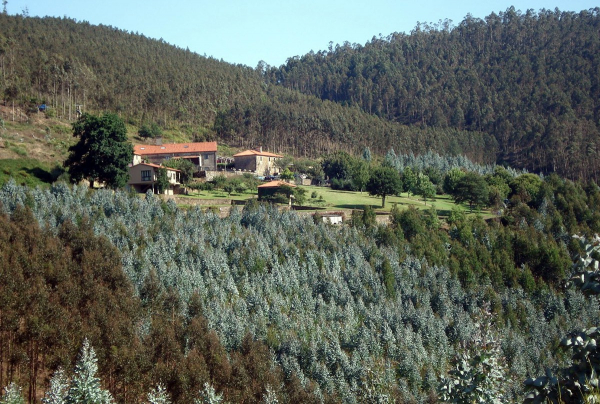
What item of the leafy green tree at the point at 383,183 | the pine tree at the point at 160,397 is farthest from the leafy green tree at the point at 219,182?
the pine tree at the point at 160,397

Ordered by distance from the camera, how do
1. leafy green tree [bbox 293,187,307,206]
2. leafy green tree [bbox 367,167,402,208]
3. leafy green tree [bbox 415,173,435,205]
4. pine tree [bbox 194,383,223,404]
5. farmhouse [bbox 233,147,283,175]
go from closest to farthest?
pine tree [bbox 194,383,223,404] → leafy green tree [bbox 293,187,307,206] → leafy green tree [bbox 367,167,402,208] → leafy green tree [bbox 415,173,435,205] → farmhouse [bbox 233,147,283,175]

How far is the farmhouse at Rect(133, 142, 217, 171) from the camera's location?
71750 mm

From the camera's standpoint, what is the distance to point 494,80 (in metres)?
151

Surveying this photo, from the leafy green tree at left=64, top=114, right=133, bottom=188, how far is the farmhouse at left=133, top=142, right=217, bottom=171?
1915cm

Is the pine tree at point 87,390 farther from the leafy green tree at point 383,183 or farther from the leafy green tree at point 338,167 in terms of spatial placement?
the leafy green tree at point 338,167

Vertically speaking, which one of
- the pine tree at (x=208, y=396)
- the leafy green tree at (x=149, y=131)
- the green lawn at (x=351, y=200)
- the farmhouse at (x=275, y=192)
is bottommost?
the pine tree at (x=208, y=396)

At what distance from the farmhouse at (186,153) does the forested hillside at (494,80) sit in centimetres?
6627

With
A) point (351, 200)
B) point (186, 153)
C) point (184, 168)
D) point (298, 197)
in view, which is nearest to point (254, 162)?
point (186, 153)

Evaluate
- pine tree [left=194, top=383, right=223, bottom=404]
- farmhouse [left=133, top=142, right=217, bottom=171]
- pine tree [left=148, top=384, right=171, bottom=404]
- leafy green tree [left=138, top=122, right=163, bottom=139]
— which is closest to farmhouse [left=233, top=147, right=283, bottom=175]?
farmhouse [left=133, top=142, right=217, bottom=171]

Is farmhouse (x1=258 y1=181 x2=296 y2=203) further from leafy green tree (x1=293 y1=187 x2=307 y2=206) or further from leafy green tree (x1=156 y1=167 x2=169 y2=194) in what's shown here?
leafy green tree (x1=156 y1=167 x2=169 y2=194)

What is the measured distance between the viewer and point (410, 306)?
128ft

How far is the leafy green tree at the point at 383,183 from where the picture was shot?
62.7 metres

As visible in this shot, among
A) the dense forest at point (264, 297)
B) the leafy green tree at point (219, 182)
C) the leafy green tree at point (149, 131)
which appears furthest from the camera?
the leafy green tree at point (149, 131)

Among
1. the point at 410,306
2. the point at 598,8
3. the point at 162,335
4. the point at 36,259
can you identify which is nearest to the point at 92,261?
the point at 36,259
